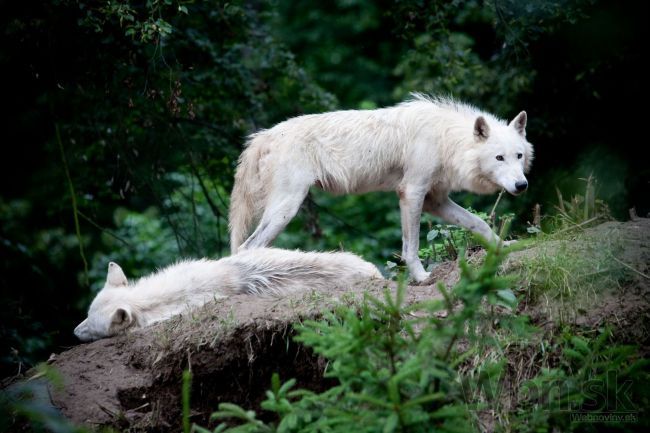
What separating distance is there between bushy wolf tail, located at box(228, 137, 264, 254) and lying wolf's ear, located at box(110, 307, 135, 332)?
166 centimetres

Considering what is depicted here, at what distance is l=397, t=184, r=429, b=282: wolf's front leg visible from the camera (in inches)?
A: 260

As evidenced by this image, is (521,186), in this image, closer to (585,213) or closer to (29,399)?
(585,213)

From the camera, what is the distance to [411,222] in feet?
22.1

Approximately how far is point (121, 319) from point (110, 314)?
0.39 feet

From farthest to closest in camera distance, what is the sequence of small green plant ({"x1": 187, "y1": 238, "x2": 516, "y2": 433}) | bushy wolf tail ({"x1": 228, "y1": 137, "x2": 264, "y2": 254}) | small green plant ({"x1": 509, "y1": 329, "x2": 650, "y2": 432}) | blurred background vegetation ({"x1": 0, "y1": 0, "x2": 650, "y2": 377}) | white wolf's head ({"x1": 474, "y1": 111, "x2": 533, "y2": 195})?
1. blurred background vegetation ({"x1": 0, "y1": 0, "x2": 650, "y2": 377})
2. bushy wolf tail ({"x1": 228, "y1": 137, "x2": 264, "y2": 254})
3. white wolf's head ({"x1": 474, "y1": 111, "x2": 533, "y2": 195})
4. small green plant ({"x1": 509, "y1": 329, "x2": 650, "y2": 432})
5. small green plant ({"x1": 187, "y1": 238, "x2": 516, "y2": 433})

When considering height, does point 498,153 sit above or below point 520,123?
below

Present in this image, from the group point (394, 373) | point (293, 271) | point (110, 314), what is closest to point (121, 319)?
point (110, 314)

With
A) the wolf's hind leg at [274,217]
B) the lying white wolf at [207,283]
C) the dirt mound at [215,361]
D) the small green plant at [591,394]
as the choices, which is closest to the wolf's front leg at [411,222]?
the lying white wolf at [207,283]

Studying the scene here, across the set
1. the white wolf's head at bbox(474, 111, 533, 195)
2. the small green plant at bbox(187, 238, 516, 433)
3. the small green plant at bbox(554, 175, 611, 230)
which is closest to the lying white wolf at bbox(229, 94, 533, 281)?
the white wolf's head at bbox(474, 111, 533, 195)

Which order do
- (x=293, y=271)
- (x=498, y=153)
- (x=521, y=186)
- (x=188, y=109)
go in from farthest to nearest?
(x=188, y=109), (x=498, y=153), (x=521, y=186), (x=293, y=271)

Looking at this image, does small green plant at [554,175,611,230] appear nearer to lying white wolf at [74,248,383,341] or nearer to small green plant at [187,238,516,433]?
lying white wolf at [74,248,383,341]

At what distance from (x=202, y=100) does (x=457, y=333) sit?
23.9ft

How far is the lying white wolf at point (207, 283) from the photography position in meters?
5.79

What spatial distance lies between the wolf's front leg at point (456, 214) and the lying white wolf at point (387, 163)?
0.03 ft
